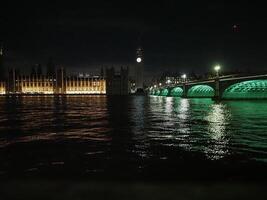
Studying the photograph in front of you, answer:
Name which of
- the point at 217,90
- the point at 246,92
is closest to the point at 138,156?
the point at 217,90

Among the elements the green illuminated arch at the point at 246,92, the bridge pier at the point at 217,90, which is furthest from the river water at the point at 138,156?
the green illuminated arch at the point at 246,92

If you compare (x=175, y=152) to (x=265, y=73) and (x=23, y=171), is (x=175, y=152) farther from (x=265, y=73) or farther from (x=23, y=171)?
(x=265, y=73)

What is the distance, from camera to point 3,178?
33.7ft

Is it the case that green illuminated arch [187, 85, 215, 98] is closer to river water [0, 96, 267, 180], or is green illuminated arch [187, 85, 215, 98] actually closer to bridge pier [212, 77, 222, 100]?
bridge pier [212, 77, 222, 100]

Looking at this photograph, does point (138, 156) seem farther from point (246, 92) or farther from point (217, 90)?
point (246, 92)

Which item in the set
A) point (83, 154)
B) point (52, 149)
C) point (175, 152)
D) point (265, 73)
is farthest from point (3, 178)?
point (265, 73)

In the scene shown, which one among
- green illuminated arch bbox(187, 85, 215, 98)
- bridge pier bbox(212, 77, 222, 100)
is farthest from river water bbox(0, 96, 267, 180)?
green illuminated arch bbox(187, 85, 215, 98)

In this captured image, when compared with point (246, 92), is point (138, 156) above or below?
below

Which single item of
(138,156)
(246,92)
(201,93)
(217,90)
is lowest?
(138,156)

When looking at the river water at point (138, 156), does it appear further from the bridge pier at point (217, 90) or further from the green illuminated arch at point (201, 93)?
the green illuminated arch at point (201, 93)

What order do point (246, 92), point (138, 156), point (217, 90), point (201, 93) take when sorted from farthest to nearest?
point (201, 93)
point (246, 92)
point (217, 90)
point (138, 156)

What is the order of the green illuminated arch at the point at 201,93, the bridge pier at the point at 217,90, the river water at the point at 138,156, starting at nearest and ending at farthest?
the river water at the point at 138,156
the bridge pier at the point at 217,90
the green illuminated arch at the point at 201,93

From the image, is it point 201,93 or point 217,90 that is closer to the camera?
point 217,90

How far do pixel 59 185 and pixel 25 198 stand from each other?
1011mm
